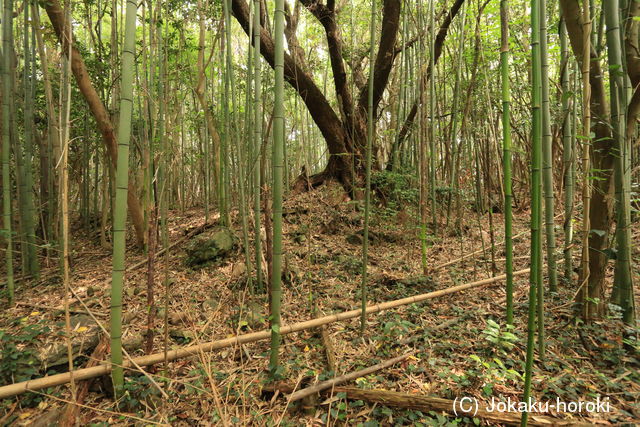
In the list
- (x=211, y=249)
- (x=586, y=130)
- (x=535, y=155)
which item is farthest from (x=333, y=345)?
(x=211, y=249)

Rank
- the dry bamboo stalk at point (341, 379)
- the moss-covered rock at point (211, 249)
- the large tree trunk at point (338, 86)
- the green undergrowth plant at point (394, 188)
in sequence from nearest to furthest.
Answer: the dry bamboo stalk at point (341, 379) → the moss-covered rock at point (211, 249) → the green undergrowth plant at point (394, 188) → the large tree trunk at point (338, 86)

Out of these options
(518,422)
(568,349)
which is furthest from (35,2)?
(568,349)

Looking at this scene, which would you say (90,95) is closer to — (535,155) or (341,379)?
(341,379)

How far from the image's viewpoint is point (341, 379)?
5.08ft

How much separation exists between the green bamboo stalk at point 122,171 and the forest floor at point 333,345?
1.06 feet

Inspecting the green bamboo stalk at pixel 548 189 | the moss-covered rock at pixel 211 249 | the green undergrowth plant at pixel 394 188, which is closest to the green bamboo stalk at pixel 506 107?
the green bamboo stalk at pixel 548 189

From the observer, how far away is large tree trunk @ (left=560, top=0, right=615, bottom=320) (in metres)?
1.66

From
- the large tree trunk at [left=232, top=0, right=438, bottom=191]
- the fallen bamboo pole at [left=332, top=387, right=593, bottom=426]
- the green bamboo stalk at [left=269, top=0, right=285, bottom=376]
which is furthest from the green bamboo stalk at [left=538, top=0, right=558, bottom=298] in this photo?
the large tree trunk at [left=232, top=0, right=438, bottom=191]

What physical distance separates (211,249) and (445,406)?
258cm

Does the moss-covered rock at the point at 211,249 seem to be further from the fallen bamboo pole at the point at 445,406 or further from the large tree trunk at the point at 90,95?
the fallen bamboo pole at the point at 445,406

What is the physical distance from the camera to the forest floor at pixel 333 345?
1.47 m

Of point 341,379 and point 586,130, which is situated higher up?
point 586,130

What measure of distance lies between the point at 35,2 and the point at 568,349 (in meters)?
4.30

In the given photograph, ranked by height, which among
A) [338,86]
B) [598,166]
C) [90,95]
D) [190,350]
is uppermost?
[338,86]
